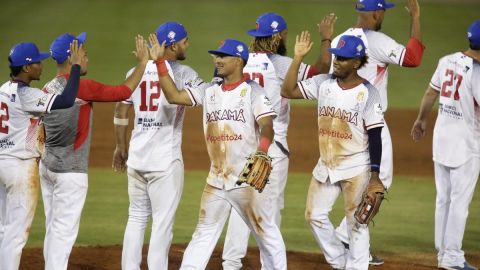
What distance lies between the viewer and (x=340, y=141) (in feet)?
26.7

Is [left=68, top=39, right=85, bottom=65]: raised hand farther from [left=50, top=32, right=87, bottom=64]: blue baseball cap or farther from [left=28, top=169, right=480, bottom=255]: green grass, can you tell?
[left=28, top=169, right=480, bottom=255]: green grass

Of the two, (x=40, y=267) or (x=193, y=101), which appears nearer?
(x=193, y=101)

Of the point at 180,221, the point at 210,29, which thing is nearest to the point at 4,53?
the point at 210,29

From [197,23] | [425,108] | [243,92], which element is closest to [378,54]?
[425,108]

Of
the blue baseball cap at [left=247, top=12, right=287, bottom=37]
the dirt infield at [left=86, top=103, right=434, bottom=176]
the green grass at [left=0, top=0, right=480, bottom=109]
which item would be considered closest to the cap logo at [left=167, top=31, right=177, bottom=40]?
the blue baseball cap at [left=247, top=12, right=287, bottom=37]

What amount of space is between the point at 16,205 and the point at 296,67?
271cm

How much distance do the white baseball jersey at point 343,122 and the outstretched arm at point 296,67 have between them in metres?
0.08

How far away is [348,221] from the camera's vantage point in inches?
322

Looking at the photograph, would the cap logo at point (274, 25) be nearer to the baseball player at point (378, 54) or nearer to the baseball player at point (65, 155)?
the baseball player at point (378, 54)

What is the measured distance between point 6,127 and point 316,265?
134 inches

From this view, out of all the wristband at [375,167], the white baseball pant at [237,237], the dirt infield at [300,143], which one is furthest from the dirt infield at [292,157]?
the wristband at [375,167]

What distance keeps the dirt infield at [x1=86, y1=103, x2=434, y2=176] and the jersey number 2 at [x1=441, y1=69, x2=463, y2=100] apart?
191 inches

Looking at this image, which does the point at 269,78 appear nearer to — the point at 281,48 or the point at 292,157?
the point at 281,48

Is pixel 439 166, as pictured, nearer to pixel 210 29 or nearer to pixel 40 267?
pixel 40 267
